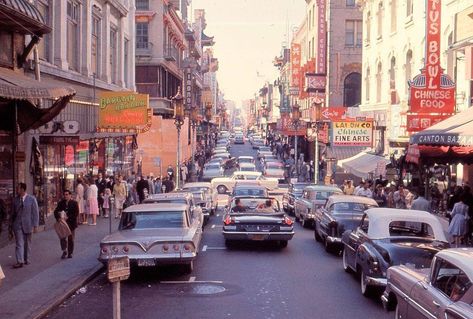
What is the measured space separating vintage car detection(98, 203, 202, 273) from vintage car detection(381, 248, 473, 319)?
5.15 meters

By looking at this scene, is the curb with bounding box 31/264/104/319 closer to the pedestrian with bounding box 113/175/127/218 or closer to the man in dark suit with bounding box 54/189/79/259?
the man in dark suit with bounding box 54/189/79/259

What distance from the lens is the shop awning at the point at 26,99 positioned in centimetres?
1291

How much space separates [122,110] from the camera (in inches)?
1102

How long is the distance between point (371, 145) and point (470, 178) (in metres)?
15.9

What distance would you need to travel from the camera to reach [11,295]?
42.3 ft

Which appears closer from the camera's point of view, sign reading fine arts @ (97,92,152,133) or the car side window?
the car side window

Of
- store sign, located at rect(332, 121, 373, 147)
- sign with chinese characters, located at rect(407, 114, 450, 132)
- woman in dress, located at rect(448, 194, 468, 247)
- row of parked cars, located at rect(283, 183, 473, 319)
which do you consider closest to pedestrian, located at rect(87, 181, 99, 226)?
row of parked cars, located at rect(283, 183, 473, 319)

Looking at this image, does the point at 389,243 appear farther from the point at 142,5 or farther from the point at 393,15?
the point at 142,5

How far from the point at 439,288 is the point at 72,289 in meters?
7.47

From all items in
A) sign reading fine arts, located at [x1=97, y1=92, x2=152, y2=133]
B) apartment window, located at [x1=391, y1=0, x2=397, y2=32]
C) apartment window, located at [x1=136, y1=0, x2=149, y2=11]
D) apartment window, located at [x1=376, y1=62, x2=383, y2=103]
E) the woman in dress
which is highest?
apartment window, located at [x1=136, y1=0, x2=149, y2=11]

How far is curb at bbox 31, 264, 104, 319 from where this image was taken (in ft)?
38.4

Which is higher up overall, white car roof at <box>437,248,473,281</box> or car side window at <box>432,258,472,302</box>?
white car roof at <box>437,248,473,281</box>

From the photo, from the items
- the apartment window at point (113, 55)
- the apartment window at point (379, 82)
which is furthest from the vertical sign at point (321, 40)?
the apartment window at point (113, 55)

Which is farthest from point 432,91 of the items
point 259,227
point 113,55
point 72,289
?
point 113,55
